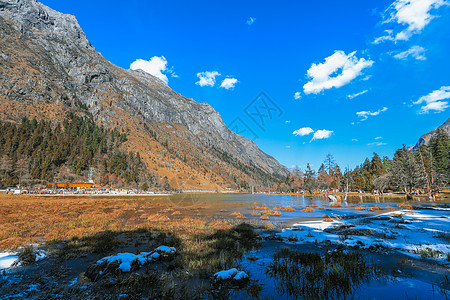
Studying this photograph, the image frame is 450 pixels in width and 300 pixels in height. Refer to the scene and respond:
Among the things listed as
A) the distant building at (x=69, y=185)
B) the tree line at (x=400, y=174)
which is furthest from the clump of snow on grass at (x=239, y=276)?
the distant building at (x=69, y=185)

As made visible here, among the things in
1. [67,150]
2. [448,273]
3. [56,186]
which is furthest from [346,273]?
[67,150]

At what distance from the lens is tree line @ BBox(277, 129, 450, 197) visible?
52200 millimetres

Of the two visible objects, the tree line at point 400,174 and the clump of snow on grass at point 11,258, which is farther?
the tree line at point 400,174

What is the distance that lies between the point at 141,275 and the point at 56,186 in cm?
9795

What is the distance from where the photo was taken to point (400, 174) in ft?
190

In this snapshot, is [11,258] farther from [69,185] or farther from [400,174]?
[69,185]

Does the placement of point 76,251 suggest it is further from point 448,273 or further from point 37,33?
point 37,33

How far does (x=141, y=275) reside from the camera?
6.96 metres

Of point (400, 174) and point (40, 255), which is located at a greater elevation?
point (400, 174)

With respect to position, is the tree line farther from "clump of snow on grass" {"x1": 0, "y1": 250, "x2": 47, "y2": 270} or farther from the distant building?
the distant building

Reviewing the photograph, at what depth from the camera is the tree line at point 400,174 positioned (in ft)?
171

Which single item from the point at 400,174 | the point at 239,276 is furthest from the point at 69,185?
the point at 400,174

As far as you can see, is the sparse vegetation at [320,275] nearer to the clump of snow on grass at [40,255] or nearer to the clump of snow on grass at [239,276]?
the clump of snow on grass at [239,276]

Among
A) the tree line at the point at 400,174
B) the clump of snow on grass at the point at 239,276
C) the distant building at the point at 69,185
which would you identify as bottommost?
the distant building at the point at 69,185
